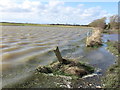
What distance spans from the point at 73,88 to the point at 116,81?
254 cm

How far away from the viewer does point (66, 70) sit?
11336mm

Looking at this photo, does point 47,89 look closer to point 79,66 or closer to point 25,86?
point 25,86

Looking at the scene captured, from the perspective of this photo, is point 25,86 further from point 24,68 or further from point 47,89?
point 24,68

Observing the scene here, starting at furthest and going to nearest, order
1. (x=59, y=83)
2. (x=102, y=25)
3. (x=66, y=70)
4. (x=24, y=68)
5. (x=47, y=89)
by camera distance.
A: (x=102, y=25)
(x=24, y=68)
(x=66, y=70)
(x=59, y=83)
(x=47, y=89)

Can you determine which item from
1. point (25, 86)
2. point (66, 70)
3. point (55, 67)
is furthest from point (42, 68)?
point (25, 86)

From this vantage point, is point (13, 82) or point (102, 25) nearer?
point (13, 82)

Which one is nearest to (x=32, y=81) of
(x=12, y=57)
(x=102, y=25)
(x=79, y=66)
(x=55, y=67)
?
(x=55, y=67)

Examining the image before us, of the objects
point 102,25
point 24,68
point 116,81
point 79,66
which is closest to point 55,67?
point 79,66

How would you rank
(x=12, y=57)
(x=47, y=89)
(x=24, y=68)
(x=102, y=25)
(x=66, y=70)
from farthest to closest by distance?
1. (x=102, y=25)
2. (x=12, y=57)
3. (x=24, y=68)
4. (x=66, y=70)
5. (x=47, y=89)

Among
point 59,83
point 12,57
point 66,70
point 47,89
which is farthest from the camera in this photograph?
point 12,57

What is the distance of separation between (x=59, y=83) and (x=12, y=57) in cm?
791

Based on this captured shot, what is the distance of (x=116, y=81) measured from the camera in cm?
945

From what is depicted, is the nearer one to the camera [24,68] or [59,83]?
[59,83]

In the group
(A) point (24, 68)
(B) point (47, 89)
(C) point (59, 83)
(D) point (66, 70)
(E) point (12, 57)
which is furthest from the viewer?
(E) point (12, 57)
